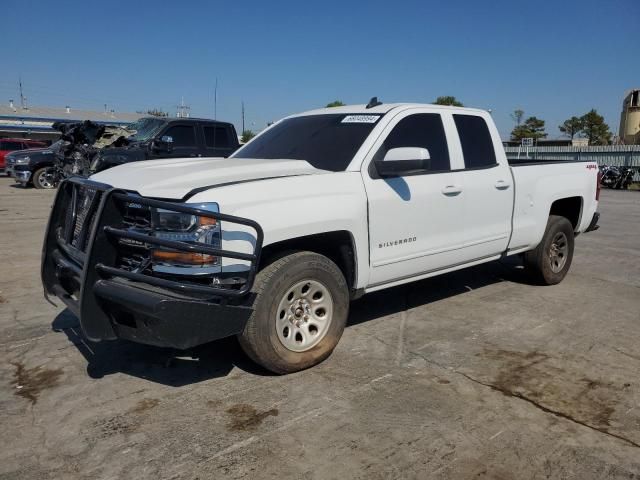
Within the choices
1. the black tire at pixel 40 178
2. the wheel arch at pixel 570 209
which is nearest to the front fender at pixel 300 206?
the wheel arch at pixel 570 209

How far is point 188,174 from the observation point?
3.75m

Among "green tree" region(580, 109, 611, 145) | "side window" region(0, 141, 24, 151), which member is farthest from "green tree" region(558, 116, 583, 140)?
"side window" region(0, 141, 24, 151)

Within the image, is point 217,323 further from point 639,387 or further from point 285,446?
point 639,387

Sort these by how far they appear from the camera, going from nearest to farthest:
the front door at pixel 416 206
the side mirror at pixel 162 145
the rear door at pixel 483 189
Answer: the front door at pixel 416 206, the rear door at pixel 483 189, the side mirror at pixel 162 145

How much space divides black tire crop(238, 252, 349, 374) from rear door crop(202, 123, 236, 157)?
29.8ft

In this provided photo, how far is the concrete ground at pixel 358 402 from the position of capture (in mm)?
2812

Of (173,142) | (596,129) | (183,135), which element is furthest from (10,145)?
(596,129)

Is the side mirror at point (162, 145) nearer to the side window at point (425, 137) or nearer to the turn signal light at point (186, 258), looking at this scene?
the side window at point (425, 137)

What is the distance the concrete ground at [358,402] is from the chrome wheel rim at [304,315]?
0.24m

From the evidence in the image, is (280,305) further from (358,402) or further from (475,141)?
(475,141)

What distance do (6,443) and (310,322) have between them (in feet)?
6.35

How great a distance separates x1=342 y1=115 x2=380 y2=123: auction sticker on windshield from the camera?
4.59 metres

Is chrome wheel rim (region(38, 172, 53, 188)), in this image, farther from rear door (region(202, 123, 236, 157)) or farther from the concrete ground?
the concrete ground

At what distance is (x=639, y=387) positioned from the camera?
3695 millimetres
